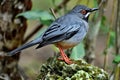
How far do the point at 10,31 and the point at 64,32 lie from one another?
134 centimetres

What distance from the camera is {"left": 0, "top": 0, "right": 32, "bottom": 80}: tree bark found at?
594cm

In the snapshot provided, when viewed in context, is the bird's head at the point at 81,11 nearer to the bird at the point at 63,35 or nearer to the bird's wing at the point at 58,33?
the bird at the point at 63,35

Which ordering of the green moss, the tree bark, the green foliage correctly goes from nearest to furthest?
the green moss → the green foliage → the tree bark

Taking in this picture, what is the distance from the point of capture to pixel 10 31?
5992 mm

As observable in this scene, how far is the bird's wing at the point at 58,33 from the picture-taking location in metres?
4.84

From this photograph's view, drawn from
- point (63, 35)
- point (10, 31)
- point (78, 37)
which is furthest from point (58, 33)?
point (10, 31)

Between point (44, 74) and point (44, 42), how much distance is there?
0.45 metres

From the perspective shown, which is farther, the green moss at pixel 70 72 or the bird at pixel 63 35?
the bird at pixel 63 35

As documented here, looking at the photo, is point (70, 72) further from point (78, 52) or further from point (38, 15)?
point (38, 15)

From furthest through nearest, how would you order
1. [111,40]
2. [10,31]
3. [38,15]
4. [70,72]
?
[111,40] < [10,31] < [38,15] < [70,72]

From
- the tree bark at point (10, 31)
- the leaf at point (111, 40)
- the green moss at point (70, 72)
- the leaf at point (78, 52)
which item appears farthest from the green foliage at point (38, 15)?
the leaf at point (111, 40)

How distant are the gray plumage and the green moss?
1.09 feet

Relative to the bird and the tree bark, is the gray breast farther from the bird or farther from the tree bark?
the tree bark

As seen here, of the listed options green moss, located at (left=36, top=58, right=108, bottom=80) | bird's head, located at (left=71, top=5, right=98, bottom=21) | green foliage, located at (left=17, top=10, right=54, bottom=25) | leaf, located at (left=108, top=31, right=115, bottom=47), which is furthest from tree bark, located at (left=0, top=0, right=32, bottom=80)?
green moss, located at (left=36, top=58, right=108, bottom=80)
